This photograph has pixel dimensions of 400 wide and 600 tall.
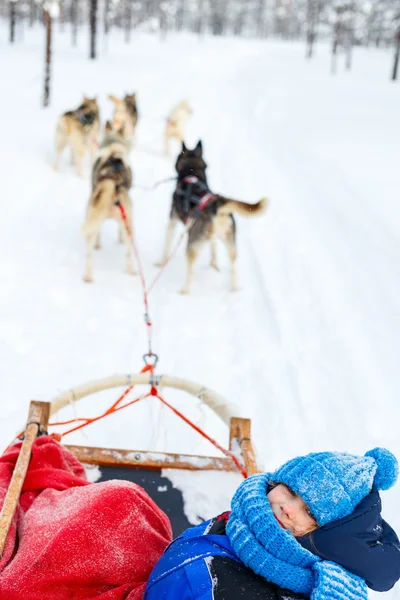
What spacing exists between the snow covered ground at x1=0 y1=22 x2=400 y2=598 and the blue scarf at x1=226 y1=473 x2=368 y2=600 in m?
1.21

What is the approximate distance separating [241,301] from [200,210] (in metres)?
0.95

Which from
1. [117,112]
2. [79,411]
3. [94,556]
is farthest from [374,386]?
[117,112]

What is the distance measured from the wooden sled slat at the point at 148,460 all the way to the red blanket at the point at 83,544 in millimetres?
662

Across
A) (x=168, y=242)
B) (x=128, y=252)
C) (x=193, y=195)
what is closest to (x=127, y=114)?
(x=168, y=242)

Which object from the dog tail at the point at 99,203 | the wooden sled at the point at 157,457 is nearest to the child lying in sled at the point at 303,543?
the wooden sled at the point at 157,457

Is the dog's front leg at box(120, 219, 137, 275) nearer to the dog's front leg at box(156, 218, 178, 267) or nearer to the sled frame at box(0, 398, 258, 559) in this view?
the dog's front leg at box(156, 218, 178, 267)

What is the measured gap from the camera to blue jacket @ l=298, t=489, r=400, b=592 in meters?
1.45

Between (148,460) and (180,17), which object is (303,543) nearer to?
(148,460)

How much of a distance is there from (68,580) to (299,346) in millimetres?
3308

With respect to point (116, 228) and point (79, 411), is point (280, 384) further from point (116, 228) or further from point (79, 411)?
point (116, 228)

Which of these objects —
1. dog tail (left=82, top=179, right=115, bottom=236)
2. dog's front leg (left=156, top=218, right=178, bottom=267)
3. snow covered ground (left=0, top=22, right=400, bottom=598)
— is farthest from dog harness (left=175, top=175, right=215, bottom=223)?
snow covered ground (left=0, top=22, right=400, bottom=598)

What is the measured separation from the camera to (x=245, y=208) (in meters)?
5.22

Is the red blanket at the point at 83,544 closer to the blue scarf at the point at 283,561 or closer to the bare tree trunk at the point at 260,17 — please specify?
the blue scarf at the point at 283,561

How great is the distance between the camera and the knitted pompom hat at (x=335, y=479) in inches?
58.6
